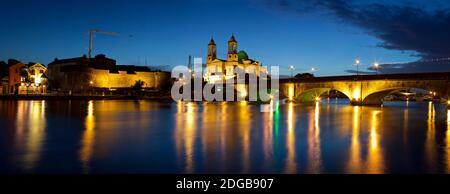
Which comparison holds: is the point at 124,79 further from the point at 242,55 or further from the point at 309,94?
the point at 242,55

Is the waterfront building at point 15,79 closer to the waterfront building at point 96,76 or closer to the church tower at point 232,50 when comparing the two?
the waterfront building at point 96,76

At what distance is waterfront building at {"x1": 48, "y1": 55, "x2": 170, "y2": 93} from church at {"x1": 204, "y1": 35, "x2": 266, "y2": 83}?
75.1ft

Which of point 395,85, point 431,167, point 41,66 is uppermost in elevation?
point 41,66

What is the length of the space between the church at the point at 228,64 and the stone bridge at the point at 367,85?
41090 millimetres

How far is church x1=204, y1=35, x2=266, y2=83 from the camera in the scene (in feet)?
365

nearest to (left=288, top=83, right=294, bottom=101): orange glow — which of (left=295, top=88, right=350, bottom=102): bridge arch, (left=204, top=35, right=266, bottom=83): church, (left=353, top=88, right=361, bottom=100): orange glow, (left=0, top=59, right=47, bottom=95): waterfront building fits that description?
(left=295, top=88, right=350, bottom=102): bridge arch

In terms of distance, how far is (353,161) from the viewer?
10461 mm

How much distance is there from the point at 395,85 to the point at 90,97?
156 ft

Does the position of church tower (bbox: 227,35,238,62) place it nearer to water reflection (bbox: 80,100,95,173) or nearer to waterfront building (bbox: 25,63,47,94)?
waterfront building (bbox: 25,63,47,94)
